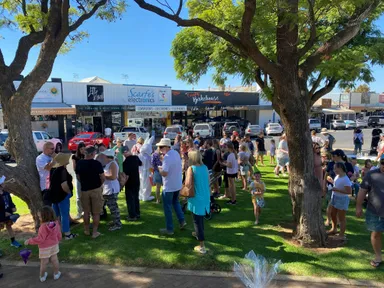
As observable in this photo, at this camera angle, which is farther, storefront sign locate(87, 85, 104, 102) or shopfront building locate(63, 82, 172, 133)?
storefront sign locate(87, 85, 104, 102)

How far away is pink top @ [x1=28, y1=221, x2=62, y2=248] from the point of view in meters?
3.99

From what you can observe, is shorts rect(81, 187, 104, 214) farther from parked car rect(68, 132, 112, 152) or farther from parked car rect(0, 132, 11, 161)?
parked car rect(68, 132, 112, 152)

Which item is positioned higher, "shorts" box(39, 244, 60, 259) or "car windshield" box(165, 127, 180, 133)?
"car windshield" box(165, 127, 180, 133)

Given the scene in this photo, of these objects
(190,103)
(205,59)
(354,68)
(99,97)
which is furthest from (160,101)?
(354,68)

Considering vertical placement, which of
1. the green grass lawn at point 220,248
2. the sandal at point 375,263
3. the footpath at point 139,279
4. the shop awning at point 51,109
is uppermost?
the shop awning at point 51,109

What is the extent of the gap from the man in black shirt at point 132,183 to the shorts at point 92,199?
35.1 inches

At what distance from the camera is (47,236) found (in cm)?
402

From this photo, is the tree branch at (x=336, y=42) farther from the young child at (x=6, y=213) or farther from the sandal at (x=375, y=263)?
the young child at (x=6, y=213)

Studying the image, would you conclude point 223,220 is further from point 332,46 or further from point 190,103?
point 190,103

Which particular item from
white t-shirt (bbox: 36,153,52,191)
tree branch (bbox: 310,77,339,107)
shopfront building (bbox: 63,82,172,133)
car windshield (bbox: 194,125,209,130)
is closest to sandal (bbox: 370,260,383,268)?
white t-shirt (bbox: 36,153,52,191)

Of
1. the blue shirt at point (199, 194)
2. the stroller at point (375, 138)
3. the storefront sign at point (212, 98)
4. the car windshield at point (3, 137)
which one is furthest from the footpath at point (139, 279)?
the storefront sign at point (212, 98)

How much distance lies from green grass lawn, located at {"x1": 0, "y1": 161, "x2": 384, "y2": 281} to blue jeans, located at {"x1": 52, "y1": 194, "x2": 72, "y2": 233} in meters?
0.28

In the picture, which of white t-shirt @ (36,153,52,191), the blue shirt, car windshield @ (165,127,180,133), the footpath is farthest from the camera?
car windshield @ (165,127,180,133)

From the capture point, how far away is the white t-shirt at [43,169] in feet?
17.9
